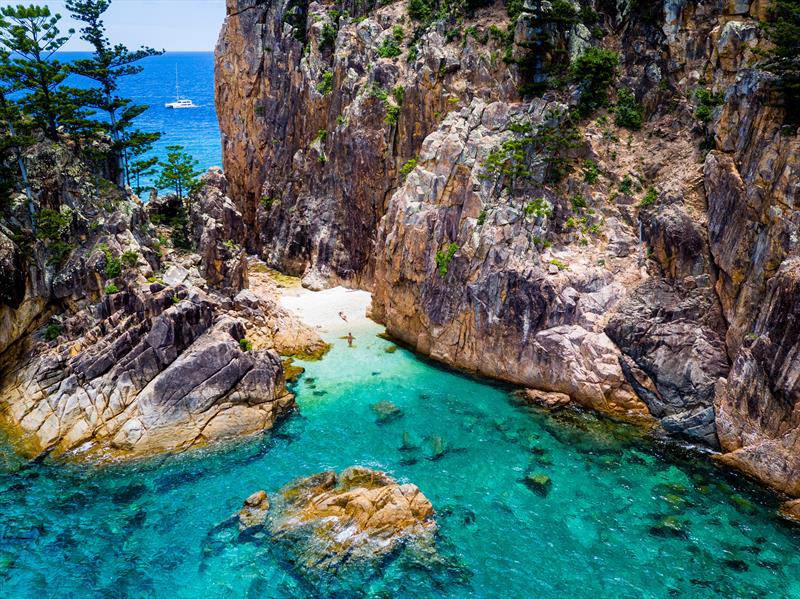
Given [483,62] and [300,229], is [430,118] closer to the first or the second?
[483,62]

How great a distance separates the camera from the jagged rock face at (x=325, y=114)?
4419cm

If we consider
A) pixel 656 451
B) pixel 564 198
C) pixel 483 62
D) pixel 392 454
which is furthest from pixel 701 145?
pixel 392 454

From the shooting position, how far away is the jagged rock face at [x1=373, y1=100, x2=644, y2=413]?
34.0 metres

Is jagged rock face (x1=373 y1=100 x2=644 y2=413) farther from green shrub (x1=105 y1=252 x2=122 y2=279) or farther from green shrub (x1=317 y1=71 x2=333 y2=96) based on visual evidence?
green shrub (x1=105 y1=252 x2=122 y2=279)

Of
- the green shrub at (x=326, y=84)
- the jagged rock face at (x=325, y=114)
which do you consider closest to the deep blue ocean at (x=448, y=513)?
the jagged rock face at (x=325, y=114)

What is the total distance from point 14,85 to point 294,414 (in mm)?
25817

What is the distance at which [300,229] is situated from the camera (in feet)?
174

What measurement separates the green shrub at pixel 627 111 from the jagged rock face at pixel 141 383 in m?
28.4

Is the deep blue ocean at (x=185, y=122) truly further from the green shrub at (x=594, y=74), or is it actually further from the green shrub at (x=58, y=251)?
the green shrub at (x=594, y=74)

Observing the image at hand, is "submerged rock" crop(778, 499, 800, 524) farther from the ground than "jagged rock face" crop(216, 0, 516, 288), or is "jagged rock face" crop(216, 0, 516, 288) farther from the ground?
"jagged rock face" crop(216, 0, 516, 288)

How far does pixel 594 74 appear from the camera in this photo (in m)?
39.5

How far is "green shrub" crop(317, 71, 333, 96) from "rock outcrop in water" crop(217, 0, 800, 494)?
160mm

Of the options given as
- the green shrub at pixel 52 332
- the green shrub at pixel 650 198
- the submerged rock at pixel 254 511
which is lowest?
the submerged rock at pixel 254 511

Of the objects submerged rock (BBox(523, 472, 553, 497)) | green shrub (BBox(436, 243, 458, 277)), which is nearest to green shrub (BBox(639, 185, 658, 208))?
green shrub (BBox(436, 243, 458, 277))
